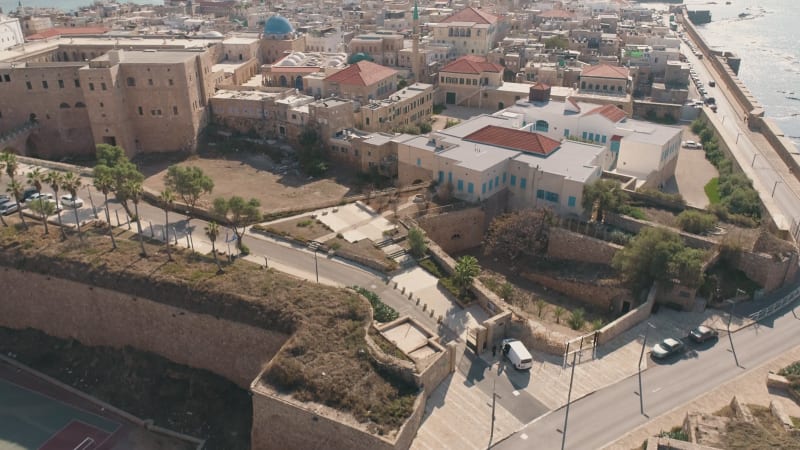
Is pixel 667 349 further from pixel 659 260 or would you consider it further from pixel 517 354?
pixel 517 354

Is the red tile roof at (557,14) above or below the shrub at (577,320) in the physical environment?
above

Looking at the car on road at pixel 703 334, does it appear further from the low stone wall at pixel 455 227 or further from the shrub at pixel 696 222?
the low stone wall at pixel 455 227

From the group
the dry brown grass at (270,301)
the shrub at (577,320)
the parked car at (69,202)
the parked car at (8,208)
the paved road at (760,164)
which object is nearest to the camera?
the dry brown grass at (270,301)

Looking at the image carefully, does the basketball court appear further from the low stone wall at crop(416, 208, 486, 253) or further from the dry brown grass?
the low stone wall at crop(416, 208, 486, 253)

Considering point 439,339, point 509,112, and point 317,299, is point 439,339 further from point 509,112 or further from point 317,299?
point 509,112

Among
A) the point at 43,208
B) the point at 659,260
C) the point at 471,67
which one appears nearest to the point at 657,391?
the point at 659,260

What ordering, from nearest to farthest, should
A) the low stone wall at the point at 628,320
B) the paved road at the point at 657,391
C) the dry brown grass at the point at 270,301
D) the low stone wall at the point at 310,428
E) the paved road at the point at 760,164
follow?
the low stone wall at the point at 310,428 → the paved road at the point at 657,391 → the dry brown grass at the point at 270,301 → the low stone wall at the point at 628,320 → the paved road at the point at 760,164

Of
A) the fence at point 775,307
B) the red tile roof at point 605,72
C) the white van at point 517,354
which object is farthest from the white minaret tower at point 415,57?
the white van at point 517,354
